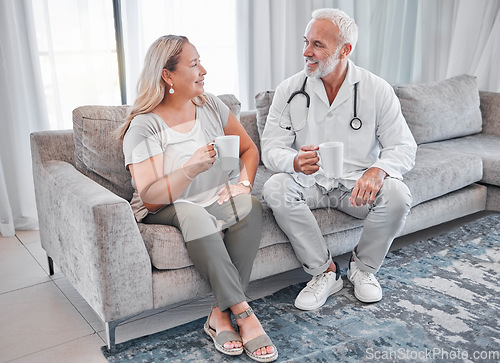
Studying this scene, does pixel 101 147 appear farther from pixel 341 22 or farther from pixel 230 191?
pixel 341 22

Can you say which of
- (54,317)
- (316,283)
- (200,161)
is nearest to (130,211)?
(200,161)

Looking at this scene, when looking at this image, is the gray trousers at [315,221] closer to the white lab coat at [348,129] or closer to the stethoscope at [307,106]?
the white lab coat at [348,129]

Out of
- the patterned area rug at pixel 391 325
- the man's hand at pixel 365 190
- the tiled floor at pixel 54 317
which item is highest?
the man's hand at pixel 365 190

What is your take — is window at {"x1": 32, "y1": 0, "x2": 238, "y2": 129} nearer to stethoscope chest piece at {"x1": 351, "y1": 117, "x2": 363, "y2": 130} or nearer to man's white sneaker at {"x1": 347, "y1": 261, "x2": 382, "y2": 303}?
stethoscope chest piece at {"x1": 351, "y1": 117, "x2": 363, "y2": 130}

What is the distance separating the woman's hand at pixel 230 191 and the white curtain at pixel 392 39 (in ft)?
5.48

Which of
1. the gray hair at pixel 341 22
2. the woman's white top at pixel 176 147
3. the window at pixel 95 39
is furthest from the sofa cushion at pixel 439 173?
the window at pixel 95 39

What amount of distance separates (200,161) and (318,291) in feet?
2.26

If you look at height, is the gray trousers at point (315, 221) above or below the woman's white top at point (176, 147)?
below

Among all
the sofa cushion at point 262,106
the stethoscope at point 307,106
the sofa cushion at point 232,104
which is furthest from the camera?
the sofa cushion at point 262,106

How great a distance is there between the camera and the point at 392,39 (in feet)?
13.5

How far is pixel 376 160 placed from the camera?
2.29m

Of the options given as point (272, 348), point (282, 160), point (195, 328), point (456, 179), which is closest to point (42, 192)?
point (195, 328)

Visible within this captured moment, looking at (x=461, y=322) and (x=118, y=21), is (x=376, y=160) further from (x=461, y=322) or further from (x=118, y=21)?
(x=118, y=21)

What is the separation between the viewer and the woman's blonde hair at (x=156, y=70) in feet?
6.34
